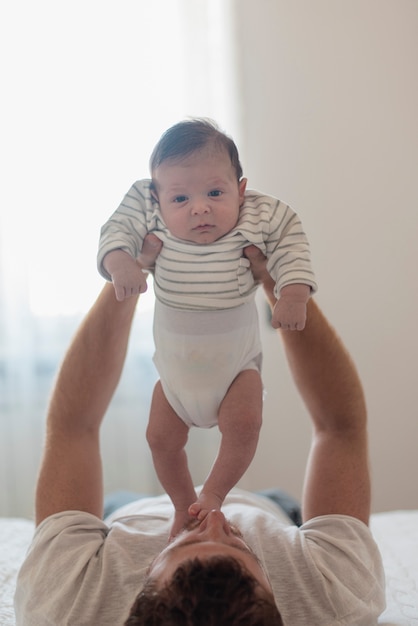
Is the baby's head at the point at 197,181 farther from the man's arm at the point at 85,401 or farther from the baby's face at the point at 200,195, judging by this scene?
the man's arm at the point at 85,401

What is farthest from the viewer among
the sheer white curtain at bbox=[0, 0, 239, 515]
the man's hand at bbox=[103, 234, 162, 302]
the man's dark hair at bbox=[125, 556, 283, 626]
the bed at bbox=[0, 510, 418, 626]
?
the sheer white curtain at bbox=[0, 0, 239, 515]

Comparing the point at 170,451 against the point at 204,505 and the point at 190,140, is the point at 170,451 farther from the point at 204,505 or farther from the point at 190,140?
the point at 190,140

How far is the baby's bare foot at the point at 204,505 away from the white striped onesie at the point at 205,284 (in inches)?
4.4

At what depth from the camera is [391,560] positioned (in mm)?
1414

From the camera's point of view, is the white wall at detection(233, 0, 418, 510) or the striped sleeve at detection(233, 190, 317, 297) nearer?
the striped sleeve at detection(233, 190, 317, 297)

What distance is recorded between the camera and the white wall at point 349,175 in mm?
2295

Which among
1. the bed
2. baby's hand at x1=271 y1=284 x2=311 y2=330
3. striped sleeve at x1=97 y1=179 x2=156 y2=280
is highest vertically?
striped sleeve at x1=97 y1=179 x2=156 y2=280

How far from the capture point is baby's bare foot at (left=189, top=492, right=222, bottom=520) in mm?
886

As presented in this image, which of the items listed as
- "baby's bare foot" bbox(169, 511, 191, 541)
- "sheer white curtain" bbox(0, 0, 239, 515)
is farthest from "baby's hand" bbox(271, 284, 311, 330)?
"sheer white curtain" bbox(0, 0, 239, 515)

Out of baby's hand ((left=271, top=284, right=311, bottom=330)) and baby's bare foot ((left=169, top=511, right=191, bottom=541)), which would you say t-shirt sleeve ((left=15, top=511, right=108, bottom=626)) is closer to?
baby's bare foot ((left=169, top=511, right=191, bottom=541))

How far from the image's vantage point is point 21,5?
7.22ft

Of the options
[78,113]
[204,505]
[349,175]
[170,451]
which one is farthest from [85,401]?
[349,175]

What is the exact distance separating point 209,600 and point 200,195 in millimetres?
487

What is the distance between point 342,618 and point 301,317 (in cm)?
43
